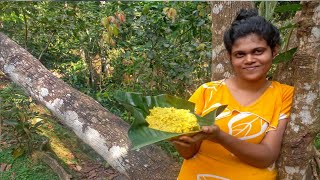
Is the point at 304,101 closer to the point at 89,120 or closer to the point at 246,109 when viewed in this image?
the point at 246,109

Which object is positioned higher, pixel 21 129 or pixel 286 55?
pixel 286 55

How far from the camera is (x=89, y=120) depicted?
222 cm

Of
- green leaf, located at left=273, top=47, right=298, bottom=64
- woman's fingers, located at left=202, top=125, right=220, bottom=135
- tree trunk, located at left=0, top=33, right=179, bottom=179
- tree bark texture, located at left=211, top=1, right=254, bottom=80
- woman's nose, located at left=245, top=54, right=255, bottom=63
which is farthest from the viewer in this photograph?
tree trunk, located at left=0, top=33, right=179, bottom=179

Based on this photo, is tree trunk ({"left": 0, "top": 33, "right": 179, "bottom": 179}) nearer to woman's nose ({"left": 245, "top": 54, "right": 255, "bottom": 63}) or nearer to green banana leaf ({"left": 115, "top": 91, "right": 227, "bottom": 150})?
green banana leaf ({"left": 115, "top": 91, "right": 227, "bottom": 150})

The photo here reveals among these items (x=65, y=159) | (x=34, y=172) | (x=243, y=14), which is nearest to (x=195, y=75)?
(x=65, y=159)

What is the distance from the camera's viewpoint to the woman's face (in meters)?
1.12

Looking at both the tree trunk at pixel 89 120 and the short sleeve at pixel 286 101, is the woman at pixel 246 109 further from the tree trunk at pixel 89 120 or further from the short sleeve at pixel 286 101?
the tree trunk at pixel 89 120

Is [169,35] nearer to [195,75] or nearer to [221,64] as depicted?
[195,75]

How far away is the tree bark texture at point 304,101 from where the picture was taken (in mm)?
1155

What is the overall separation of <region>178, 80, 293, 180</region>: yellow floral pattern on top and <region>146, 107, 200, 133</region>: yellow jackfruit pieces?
165mm

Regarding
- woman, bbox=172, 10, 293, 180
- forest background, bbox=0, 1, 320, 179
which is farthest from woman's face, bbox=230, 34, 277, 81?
forest background, bbox=0, 1, 320, 179

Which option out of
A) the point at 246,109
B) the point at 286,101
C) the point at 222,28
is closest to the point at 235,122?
the point at 246,109

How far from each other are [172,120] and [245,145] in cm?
24

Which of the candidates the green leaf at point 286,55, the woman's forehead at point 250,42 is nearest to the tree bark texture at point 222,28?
the green leaf at point 286,55
